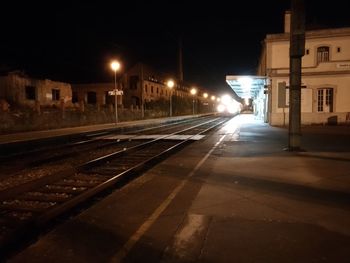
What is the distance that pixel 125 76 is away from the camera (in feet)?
223

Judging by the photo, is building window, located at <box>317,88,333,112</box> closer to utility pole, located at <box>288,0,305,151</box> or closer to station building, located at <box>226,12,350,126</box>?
station building, located at <box>226,12,350,126</box>

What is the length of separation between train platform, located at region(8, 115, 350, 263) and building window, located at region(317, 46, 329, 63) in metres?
22.9

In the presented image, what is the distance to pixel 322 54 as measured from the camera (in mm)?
30281

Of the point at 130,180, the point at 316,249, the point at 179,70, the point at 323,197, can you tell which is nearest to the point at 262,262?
the point at 316,249

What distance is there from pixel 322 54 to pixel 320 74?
1706 mm

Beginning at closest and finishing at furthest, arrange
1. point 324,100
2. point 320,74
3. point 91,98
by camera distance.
→ point 320,74
point 324,100
point 91,98

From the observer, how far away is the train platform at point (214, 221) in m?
4.37

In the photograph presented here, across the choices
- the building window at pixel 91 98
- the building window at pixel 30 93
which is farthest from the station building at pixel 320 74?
the building window at pixel 91 98

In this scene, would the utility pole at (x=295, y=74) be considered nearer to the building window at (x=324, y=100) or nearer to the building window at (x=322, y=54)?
the building window at (x=324, y=100)

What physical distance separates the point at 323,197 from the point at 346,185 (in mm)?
1260

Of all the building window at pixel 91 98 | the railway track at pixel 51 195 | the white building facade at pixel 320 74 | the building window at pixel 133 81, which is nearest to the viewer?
the railway track at pixel 51 195

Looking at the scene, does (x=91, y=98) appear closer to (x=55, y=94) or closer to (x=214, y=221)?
(x=55, y=94)

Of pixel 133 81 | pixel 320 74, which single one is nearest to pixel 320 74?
pixel 320 74

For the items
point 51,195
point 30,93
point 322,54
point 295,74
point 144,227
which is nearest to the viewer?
point 144,227
